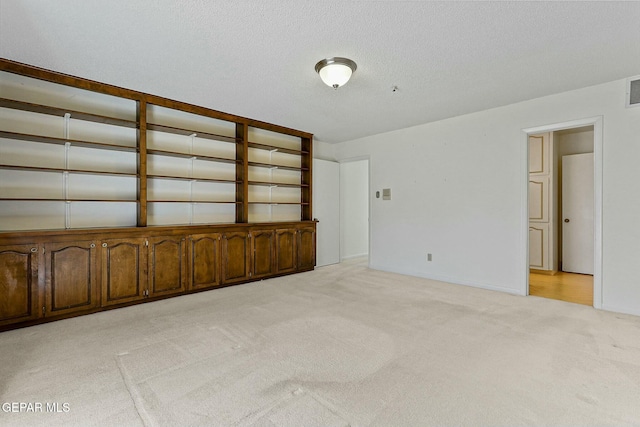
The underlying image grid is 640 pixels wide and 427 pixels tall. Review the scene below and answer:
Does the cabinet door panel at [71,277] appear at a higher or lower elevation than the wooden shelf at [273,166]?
lower

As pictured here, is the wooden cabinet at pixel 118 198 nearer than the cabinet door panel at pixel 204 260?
Yes

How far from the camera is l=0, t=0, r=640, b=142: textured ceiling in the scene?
2145 mm

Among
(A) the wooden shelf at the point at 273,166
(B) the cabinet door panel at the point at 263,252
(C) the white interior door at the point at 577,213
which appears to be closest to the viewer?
(B) the cabinet door panel at the point at 263,252

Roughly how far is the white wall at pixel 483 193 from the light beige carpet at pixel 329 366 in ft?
2.57

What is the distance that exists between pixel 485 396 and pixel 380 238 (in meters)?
3.91

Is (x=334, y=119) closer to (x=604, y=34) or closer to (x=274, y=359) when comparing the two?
(x=604, y=34)

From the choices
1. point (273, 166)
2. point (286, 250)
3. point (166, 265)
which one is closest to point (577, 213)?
point (286, 250)

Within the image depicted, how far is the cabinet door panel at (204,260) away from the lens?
4.07 m

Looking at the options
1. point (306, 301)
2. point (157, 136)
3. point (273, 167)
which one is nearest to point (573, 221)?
point (306, 301)

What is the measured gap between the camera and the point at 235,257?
14.8 feet

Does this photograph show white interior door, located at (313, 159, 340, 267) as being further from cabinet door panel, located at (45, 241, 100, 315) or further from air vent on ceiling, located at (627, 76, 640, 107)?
air vent on ceiling, located at (627, 76, 640, 107)

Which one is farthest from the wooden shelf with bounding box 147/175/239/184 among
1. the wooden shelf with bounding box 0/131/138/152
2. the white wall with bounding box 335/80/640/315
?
the white wall with bounding box 335/80/640/315

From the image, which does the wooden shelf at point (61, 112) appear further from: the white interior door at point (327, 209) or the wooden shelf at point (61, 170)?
the white interior door at point (327, 209)

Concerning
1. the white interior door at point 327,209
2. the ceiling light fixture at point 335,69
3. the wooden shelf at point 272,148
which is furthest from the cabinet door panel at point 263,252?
the ceiling light fixture at point 335,69
